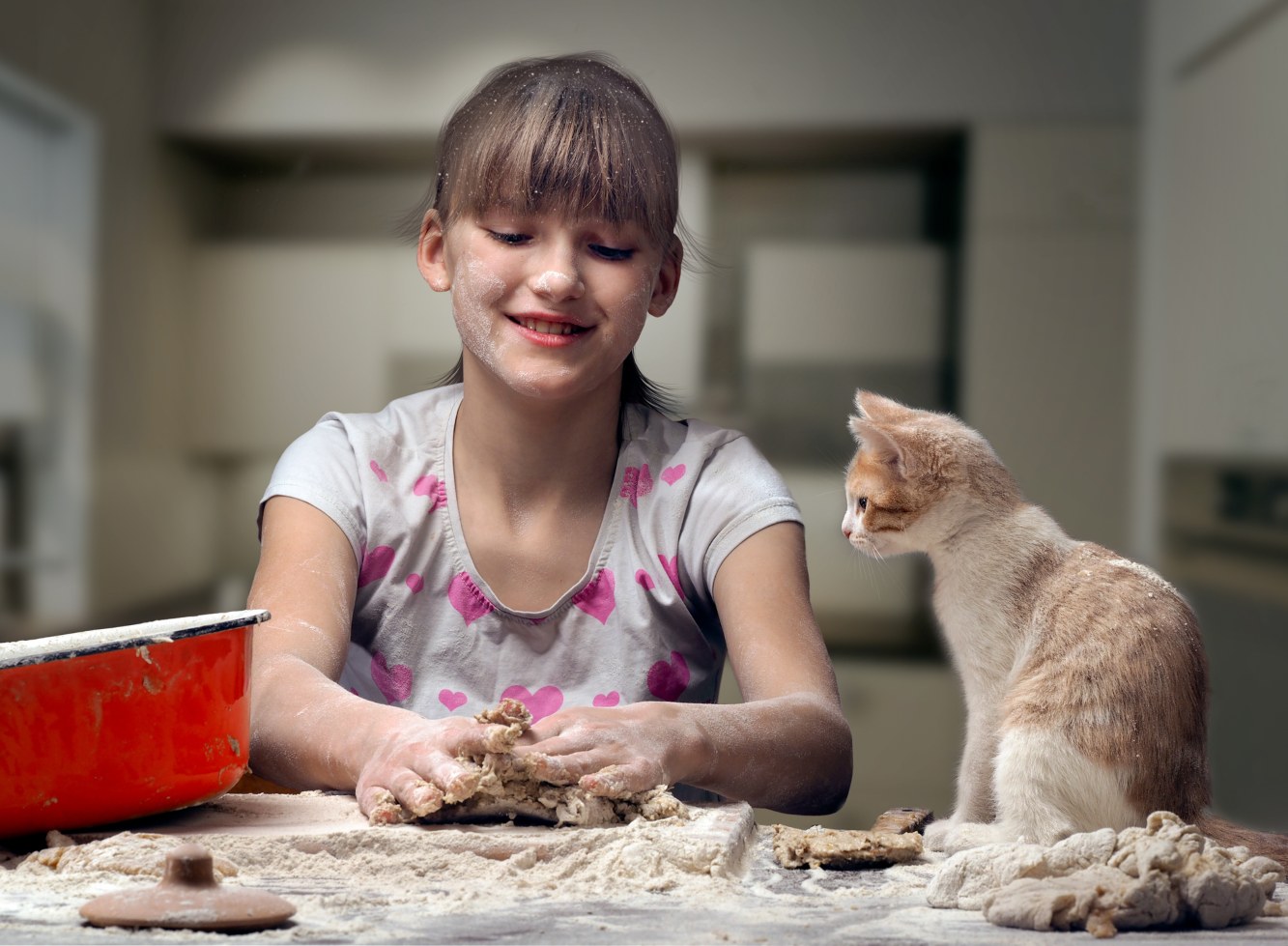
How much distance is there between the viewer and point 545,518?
1110mm

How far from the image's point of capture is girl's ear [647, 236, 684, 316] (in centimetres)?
108

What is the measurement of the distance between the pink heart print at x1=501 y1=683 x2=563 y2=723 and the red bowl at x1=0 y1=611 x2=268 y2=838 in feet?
1.03

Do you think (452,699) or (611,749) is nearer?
(611,749)

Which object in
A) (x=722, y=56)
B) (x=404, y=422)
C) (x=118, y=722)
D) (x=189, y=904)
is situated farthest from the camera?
(x=722, y=56)

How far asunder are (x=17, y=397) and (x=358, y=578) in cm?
104

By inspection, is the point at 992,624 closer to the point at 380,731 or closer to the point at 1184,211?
the point at 380,731

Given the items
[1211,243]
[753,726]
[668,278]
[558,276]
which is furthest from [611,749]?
[1211,243]

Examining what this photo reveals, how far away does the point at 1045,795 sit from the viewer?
73 cm

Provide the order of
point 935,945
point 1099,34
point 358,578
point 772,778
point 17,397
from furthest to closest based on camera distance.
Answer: point 17,397 → point 1099,34 → point 358,578 → point 772,778 → point 935,945

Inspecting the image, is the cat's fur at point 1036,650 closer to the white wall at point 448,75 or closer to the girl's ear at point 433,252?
the girl's ear at point 433,252

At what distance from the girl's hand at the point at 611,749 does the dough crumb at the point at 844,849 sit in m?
0.09

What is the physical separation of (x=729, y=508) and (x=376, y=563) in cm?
31

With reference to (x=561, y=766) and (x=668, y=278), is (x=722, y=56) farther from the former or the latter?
(x=561, y=766)

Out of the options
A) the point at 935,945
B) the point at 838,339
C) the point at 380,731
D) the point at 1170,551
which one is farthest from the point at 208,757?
the point at 1170,551
